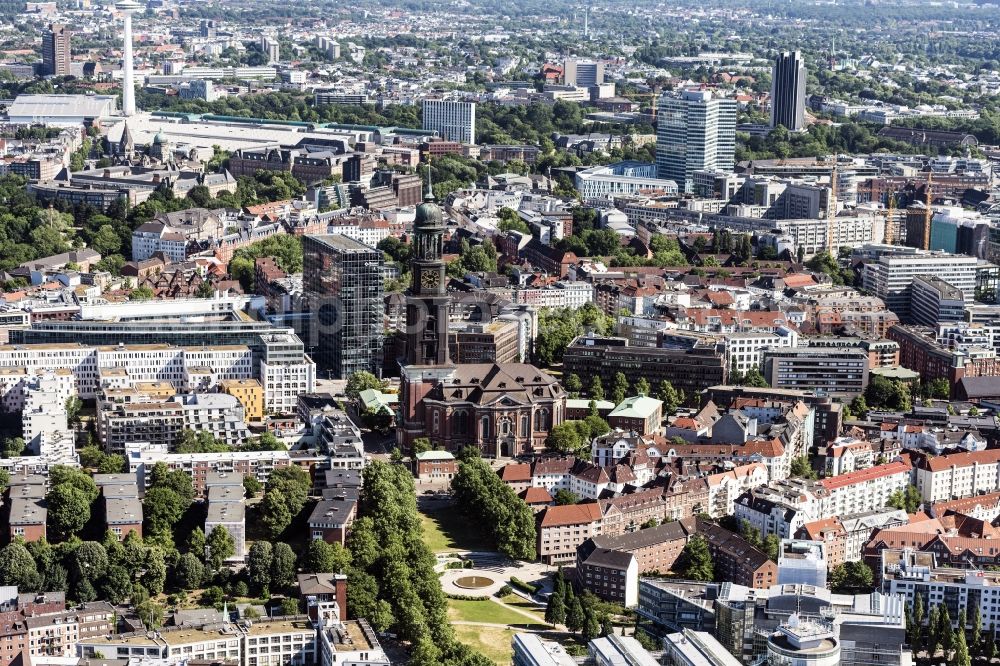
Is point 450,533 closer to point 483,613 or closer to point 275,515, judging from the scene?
point 275,515

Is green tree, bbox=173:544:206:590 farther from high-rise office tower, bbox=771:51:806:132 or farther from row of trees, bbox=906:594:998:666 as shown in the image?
high-rise office tower, bbox=771:51:806:132

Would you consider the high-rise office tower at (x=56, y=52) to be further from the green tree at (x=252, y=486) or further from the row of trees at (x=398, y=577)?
the row of trees at (x=398, y=577)

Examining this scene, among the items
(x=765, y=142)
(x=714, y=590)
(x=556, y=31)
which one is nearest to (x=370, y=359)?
(x=714, y=590)

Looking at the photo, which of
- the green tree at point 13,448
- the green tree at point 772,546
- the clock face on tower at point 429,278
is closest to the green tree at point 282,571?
the green tree at point 13,448

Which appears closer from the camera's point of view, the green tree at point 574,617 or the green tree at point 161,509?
the green tree at point 574,617

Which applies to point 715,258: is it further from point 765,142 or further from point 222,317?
point 765,142

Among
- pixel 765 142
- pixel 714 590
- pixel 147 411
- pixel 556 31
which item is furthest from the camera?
pixel 556 31

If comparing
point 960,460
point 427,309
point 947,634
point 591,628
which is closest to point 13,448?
point 427,309
